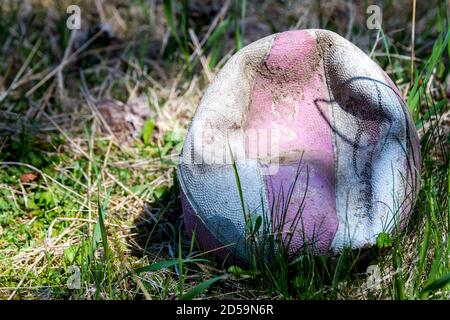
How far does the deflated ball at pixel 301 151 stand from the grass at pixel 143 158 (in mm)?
68

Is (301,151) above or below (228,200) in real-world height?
above

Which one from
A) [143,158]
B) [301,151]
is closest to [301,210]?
[301,151]

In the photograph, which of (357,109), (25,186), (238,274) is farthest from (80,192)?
(357,109)

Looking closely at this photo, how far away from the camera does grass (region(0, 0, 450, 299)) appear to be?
5.68 feet

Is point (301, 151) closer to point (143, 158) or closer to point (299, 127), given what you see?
point (299, 127)

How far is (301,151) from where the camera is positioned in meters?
1.81

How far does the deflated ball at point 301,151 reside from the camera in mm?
1730

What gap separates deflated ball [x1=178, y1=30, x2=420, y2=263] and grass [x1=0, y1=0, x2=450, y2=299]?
0.07 m

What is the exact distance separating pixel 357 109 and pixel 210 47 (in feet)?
5.12

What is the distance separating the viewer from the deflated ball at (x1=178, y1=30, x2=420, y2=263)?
5.68 ft

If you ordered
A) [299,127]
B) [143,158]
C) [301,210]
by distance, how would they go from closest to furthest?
[301,210] < [299,127] < [143,158]

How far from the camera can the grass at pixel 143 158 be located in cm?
173

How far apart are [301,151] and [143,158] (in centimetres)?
99
